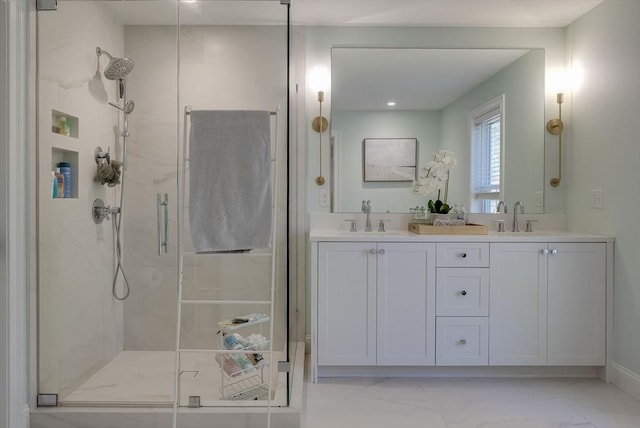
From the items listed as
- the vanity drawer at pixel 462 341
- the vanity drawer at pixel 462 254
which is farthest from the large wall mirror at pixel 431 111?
the vanity drawer at pixel 462 341

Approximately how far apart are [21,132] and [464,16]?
2595 millimetres

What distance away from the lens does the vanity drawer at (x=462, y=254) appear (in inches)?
108

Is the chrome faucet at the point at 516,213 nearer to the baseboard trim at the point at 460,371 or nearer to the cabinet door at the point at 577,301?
the cabinet door at the point at 577,301

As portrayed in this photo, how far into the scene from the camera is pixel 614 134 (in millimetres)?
2707

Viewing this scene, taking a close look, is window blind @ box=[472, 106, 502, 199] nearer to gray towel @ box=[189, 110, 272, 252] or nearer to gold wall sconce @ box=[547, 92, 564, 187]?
gold wall sconce @ box=[547, 92, 564, 187]

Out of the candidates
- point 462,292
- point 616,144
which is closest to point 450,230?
point 462,292

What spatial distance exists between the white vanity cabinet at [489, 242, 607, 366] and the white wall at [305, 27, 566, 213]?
2.26ft

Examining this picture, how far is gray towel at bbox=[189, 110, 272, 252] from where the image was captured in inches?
84.8

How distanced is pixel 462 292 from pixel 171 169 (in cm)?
174

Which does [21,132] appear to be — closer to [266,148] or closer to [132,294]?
[132,294]

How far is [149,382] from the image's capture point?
227cm

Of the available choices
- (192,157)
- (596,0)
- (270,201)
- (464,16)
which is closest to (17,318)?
(192,157)

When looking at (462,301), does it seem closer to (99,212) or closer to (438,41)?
(438,41)

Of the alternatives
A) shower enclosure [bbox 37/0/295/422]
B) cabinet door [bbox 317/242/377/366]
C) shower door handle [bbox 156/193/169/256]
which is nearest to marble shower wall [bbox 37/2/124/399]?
shower enclosure [bbox 37/0/295/422]
